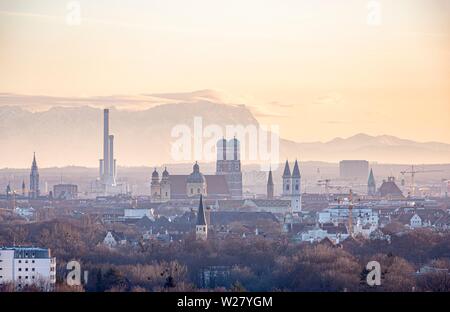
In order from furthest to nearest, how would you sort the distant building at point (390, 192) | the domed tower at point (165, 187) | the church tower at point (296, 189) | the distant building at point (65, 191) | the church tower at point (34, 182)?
the distant building at point (65, 191), the church tower at point (34, 182), the distant building at point (390, 192), the domed tower at point (165, 187), the church tower at point (296, 189)

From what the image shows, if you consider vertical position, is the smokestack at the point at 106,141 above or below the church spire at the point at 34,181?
above

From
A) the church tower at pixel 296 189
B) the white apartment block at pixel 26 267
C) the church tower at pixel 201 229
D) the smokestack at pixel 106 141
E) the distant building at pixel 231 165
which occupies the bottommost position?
the white apartment block at pixel 26 267

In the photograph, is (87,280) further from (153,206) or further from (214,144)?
(214,144)

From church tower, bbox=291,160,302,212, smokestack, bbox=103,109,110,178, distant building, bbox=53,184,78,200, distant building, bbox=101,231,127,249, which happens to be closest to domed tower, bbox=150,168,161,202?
church tower, bbox=291,160,302,212

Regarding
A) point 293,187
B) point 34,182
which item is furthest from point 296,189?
point 34,182

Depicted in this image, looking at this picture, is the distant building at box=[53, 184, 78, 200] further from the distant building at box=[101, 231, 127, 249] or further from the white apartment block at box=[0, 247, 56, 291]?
the white apartment block at box=[0, 247, 56, 291]

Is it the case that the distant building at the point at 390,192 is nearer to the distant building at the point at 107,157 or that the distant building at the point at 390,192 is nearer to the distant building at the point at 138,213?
the distant building at the point at 107,157

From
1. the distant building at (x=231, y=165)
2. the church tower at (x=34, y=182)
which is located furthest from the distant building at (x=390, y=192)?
the church tower at (x=34, y=182)
